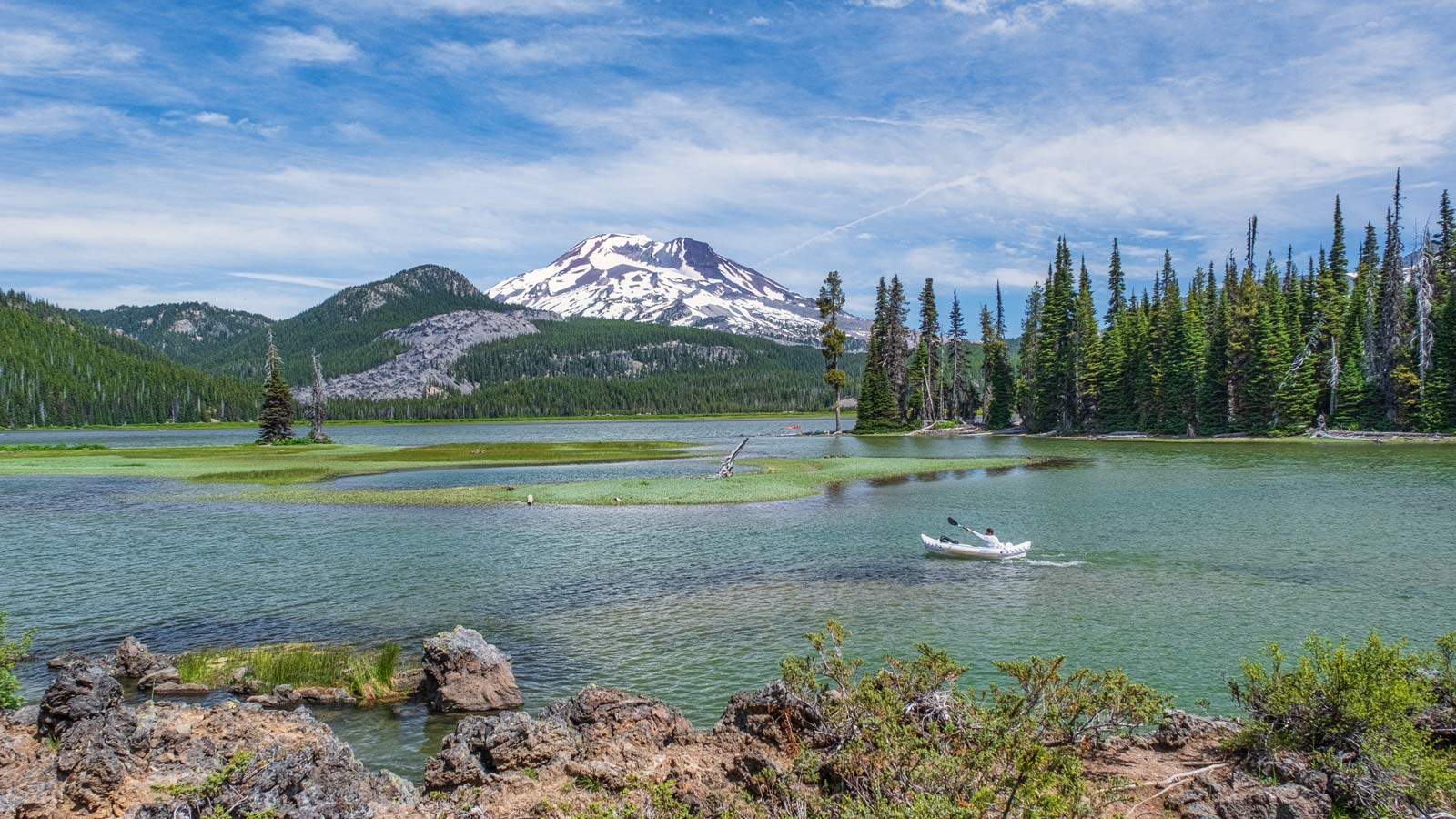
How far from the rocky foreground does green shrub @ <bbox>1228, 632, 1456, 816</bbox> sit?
44 centimetres

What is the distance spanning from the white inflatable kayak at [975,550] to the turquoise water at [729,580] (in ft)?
2.93

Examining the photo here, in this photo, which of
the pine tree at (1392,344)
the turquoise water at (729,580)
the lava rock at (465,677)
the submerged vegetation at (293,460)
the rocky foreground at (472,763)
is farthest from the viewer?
the pine tree at (1392,344)

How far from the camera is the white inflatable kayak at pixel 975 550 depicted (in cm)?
2973

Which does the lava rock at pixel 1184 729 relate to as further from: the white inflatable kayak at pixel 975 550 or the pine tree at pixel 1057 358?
the pine tree at pixel 1057 358

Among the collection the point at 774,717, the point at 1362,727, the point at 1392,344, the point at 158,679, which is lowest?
the point at 158,679

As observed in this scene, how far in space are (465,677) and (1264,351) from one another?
334 feet

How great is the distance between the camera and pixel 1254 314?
96.0m

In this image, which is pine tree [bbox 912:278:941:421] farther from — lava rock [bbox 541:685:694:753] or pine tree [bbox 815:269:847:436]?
lava rock [bbox 541:685:694:753]

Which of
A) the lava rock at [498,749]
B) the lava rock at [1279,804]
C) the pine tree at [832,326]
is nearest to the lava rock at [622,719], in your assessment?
the lava rock at [498,749]

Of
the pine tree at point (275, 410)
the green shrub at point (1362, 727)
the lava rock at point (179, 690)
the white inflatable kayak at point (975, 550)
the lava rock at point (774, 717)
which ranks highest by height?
the pine tree at point (275, 410)

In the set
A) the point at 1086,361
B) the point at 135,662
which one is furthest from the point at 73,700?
Result: the point at 1086,361

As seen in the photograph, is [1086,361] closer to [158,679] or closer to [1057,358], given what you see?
[1057,358]

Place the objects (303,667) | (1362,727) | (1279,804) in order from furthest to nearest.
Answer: (303,667)
(1362,727)
(1279,804)

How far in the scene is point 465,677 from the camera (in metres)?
15.8
